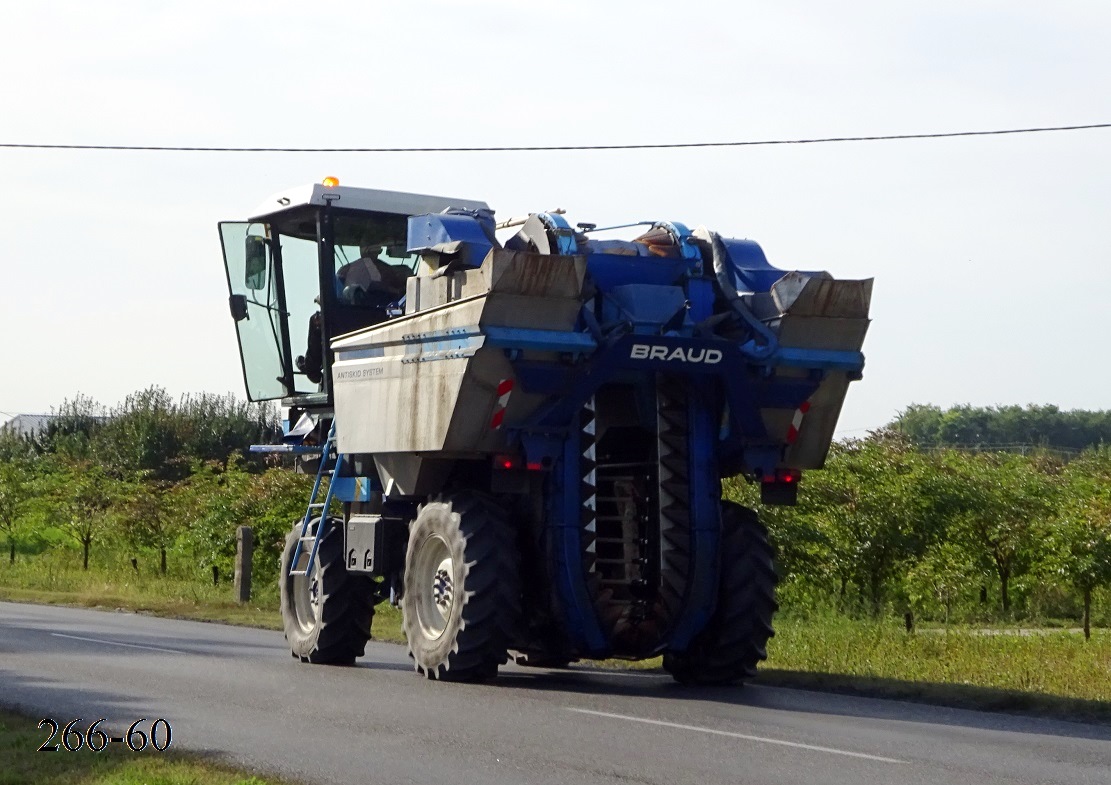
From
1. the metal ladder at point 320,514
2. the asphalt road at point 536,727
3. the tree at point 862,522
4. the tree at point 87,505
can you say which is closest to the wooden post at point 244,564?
the tree at point 87,505

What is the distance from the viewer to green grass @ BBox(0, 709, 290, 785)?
25.1 feet

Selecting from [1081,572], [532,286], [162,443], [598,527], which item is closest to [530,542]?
[598,527]

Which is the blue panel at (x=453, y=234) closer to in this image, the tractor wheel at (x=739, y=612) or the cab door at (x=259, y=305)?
the tractor wheel at (x=739, y=612)

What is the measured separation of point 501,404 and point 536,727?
2822 millimetres

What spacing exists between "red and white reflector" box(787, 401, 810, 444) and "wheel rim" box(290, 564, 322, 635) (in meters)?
4.49

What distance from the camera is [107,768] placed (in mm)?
8070

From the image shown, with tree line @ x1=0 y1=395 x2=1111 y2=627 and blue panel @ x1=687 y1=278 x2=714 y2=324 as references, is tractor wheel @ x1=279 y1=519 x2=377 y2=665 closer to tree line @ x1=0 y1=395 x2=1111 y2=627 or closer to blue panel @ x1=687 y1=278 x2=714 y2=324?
blue panel @ x1=687 y1=278 x2=714 y2=324

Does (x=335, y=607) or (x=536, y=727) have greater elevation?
(x=335, y=607)

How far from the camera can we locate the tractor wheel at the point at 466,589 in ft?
38.4

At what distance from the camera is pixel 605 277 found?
12.1m

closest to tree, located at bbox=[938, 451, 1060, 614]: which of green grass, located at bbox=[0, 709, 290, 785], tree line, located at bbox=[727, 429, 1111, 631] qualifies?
tree line, located at bbox=[727, 429, 1111, 631]

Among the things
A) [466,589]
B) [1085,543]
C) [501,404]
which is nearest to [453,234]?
[501,404]

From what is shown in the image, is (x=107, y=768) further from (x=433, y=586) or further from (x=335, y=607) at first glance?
(x=335, y=607)

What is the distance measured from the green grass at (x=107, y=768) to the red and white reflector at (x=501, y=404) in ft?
13.0
